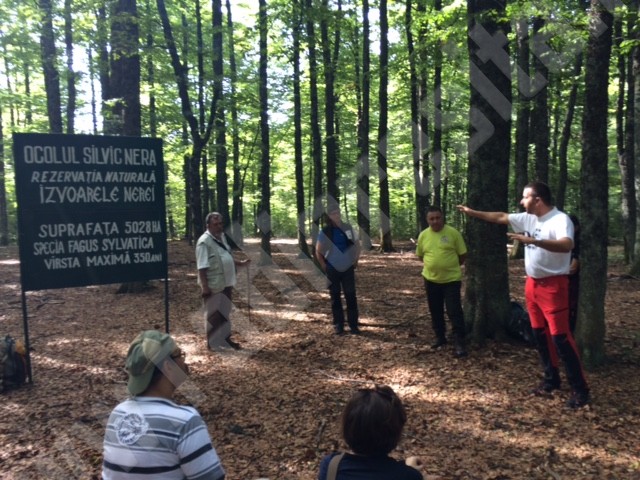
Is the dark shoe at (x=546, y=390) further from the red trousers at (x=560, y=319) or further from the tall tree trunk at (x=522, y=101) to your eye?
the tall tree trunk at (x=522, y=101)

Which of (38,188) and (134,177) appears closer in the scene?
(38,188)

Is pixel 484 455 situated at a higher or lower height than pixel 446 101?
lower

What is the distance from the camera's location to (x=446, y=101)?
71.2 feet

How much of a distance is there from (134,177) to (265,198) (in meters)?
9.64

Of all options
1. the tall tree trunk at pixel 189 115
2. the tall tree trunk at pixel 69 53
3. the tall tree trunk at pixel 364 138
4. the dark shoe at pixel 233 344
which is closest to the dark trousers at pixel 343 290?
the dark shoe at pixel 233 344

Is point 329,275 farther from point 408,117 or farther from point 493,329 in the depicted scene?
point 408,117

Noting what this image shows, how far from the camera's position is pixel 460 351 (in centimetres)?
582

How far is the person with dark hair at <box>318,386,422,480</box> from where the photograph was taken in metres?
1.72

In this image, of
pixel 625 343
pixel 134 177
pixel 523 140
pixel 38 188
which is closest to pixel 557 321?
pixel 625 343

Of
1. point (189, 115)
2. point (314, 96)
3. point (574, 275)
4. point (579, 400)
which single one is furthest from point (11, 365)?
point (314, 96)

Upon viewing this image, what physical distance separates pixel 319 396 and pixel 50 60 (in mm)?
11942

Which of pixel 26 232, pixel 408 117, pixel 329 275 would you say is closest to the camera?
pixel 26 232

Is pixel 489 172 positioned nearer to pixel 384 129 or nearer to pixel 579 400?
pixel 579 400

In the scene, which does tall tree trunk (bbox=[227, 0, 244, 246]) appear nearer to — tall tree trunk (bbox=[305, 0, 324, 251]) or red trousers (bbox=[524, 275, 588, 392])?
tall tree trunk (bbox=[305, 0, 324, 251])
